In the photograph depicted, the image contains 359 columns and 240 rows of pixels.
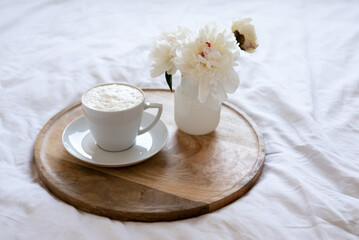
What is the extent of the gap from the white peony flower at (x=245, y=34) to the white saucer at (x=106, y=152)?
0.87 feet

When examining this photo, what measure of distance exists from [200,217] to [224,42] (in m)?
0.35

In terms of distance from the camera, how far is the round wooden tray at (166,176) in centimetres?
70

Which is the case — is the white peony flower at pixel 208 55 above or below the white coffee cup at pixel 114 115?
above

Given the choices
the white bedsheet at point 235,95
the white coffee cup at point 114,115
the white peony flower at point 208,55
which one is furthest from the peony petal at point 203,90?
the white bedsheet at point 235,95

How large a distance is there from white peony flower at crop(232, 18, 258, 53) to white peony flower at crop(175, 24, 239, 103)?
0.20 feet

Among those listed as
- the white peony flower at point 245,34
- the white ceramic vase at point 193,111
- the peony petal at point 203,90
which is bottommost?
the white ceramic vase at point 193,111

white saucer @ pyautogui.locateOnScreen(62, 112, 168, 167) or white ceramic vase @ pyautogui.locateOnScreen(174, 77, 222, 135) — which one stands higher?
white ceramic vase @ pyautogui.locateOnScreen(174, 77, 222, 135)

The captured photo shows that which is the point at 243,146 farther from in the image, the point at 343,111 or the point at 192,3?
the point at 192,3

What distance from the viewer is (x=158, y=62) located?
0.82 metres

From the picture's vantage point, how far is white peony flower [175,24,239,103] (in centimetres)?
75

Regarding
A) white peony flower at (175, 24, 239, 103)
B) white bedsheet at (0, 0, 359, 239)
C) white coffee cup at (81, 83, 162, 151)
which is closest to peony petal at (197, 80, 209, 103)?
white peony flower at (175, 24, 239, 103)

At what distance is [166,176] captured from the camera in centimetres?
77

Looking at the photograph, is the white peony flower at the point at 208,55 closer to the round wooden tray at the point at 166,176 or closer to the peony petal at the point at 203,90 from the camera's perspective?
the peony petal at the point at 203,90

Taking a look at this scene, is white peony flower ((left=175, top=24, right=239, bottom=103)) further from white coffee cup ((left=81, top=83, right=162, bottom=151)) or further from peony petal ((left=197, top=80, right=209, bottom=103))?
white coffee cup ((left=81, top=83, right=162, bottom=151))
